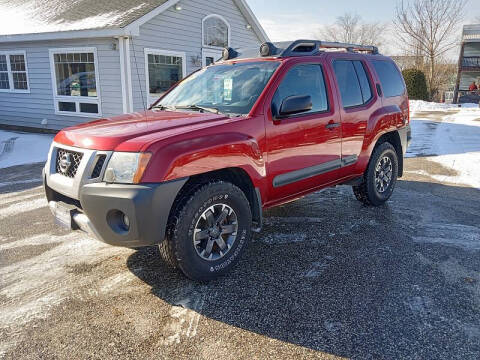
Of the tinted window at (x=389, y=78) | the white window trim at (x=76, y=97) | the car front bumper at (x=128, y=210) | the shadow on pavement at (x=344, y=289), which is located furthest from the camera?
the white window trim at (x=76, y=97)

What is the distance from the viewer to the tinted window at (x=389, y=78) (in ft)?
17.0

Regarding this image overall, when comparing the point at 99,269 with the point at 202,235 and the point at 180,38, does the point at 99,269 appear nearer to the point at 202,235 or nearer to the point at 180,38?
the point at 202,235

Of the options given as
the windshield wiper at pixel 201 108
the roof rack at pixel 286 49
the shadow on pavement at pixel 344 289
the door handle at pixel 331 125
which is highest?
the roof rack at pixel 286 49

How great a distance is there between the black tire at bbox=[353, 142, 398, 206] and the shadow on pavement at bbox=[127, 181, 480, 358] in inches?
16.8

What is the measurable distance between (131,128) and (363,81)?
3064 mm

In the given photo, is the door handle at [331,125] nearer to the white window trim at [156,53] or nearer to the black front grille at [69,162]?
the black front grille at [69,162]

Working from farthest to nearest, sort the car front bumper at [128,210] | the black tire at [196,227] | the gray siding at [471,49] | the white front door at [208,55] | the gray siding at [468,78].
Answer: the gray siding at [468,78], the gray siding at [471,49], the white front door at [208,55], the black tire at [196,227], the car front bumper at [128,210]

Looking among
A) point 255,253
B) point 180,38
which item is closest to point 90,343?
point 255,253

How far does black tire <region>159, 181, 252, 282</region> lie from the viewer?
2984 mm

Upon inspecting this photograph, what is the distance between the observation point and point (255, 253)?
3.85 m

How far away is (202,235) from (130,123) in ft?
3.92

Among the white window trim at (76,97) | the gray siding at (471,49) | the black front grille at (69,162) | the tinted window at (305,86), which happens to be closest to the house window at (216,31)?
the white window trim at (76,97)

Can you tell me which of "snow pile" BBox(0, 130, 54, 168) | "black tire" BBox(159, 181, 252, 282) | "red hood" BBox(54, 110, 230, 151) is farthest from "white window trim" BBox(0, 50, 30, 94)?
"black tire" BBox(159, 181, 252, 282)

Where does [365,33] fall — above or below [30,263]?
above
